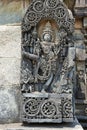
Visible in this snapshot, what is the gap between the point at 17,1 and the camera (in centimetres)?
363

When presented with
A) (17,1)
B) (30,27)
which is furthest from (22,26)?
(17,1)

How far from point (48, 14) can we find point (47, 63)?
55cm

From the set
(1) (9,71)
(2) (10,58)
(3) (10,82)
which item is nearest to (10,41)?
(2) (10,58)

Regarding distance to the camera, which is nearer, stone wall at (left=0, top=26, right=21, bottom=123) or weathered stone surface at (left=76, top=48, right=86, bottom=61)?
stone wall at (left=0, top=26, right=21, bottom=123)

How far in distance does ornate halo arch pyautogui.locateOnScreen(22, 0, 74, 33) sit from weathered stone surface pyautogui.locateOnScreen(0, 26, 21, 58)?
16 cm

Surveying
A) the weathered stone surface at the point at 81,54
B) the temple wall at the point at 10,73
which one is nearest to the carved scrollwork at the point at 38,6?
the temple wall at the point at 10,73

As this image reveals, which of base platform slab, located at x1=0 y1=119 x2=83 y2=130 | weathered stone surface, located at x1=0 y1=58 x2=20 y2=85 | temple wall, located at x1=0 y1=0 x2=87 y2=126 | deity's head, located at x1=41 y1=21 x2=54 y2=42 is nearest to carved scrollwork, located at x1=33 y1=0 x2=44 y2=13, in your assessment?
deity's head, located at x1=41 y1=21 x2=54 y2=42

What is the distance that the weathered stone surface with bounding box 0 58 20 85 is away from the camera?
11.5 ft

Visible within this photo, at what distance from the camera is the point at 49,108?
3.34 metres

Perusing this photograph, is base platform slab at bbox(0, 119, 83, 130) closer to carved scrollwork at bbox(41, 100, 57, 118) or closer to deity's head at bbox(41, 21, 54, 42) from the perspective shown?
carved scrollwork at bbox(41, 100, 57, 118)

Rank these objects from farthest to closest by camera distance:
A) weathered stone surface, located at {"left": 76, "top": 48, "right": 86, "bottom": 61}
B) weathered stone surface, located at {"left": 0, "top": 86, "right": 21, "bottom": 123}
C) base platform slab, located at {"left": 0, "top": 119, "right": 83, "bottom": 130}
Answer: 1. weathered stone surface, located at {"left": 76, "top": 48, "right": 86, "bottom": 61}
2. weathered stone surface, located at {"left": 0, "top": 86, "right": 21, "bottom": 123}
3. base platform slab, located at {"left": 0, "top": 119, "right": 83, "bottom": 130}

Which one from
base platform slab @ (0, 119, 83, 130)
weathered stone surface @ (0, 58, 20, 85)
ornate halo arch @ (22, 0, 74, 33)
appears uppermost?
ornate halo arch @ (22, 0, 74, 33)

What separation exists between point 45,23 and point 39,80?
2.14 feet

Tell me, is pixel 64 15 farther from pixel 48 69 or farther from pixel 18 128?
pixel 18 128
